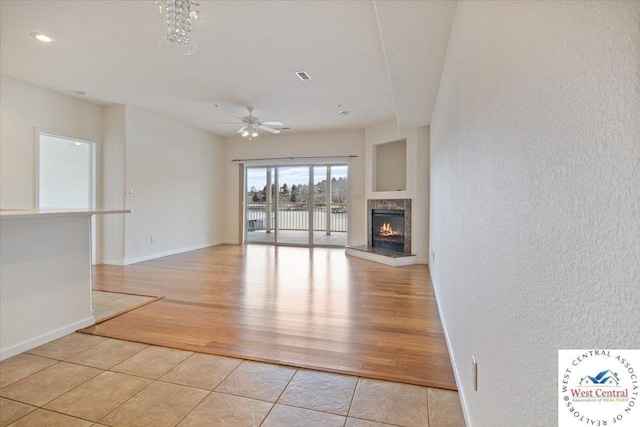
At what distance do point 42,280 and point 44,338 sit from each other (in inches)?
17.3

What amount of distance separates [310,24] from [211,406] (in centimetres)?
297

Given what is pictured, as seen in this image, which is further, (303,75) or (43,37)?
(303,75)

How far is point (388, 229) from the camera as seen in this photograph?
20.4ft

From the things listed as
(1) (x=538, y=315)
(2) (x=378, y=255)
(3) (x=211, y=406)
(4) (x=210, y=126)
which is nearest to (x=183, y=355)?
(3) (x=211, y=406)

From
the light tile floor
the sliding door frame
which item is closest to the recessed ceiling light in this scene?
the light tile floor

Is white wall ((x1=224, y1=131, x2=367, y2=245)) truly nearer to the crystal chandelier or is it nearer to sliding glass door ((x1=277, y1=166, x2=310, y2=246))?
sliding glass door ((x1=277, y1=166, x2=310, y2=246))

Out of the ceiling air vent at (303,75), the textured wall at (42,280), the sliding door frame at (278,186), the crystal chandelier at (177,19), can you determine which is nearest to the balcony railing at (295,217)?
the sliding door frame at (278,186)

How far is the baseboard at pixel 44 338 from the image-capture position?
81.8 inches

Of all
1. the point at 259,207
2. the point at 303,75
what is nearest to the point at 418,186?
the point at 303,75

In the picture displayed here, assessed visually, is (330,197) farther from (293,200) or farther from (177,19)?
(177,19)

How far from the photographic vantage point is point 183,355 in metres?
2.14

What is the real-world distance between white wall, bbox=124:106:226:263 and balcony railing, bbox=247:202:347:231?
0.88 m

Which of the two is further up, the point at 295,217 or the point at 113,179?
the point at 113,179

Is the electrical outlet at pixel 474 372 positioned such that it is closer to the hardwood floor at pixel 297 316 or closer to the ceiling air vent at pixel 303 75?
the hardwood floor at pixel 297 316
